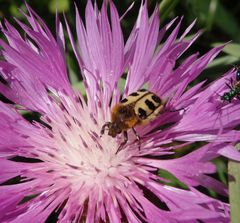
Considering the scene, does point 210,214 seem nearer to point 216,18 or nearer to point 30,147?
point 30,147

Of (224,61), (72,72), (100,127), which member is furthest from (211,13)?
(100,127)

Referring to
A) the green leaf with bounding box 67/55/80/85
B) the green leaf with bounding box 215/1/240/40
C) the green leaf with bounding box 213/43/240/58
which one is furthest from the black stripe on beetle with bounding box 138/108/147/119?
the green leaf with bounding box 215/1/240/40

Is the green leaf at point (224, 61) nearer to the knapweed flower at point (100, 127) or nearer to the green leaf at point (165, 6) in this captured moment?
the green leaf at point (165, 6)

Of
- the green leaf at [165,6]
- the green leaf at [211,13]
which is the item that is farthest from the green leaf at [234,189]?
the green leaf at [211,13]

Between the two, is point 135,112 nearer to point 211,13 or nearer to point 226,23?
point 211,13

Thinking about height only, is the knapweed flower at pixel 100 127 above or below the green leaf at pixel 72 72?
below

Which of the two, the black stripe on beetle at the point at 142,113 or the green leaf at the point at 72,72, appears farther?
the green leaf at the point at 72,72
